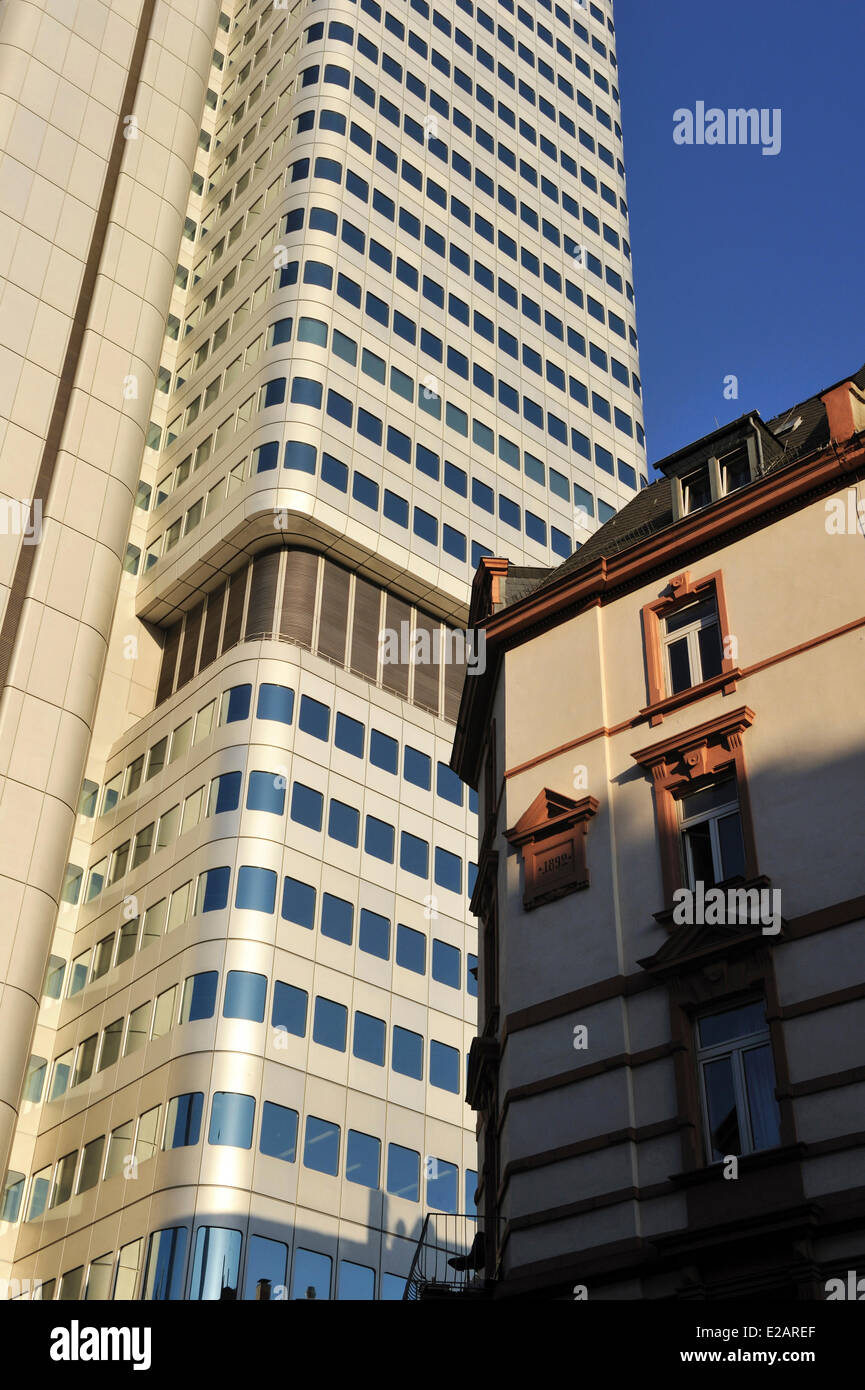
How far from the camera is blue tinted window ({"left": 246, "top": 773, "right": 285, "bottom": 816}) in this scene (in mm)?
54781

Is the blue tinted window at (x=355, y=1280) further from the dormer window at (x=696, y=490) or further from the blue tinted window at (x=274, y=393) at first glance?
the blue tinted window at (x=274, y=393)

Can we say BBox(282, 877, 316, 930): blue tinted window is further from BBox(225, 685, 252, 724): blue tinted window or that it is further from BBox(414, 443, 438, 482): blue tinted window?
BBox(414, 443, 438, 482): blue tinted window

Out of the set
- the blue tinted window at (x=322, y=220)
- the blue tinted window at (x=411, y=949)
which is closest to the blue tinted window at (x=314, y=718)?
the blue tinted window at (x=411, y=949)

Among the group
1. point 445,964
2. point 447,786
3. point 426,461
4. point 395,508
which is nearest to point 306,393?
point 395,508

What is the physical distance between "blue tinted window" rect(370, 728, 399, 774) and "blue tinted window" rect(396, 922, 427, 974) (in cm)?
691

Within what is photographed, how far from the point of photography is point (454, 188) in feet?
264

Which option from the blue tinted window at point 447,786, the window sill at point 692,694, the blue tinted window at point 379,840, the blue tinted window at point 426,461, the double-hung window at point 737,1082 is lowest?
the double-hung window at point 737,1082

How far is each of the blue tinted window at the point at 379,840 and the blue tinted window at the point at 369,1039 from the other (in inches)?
268

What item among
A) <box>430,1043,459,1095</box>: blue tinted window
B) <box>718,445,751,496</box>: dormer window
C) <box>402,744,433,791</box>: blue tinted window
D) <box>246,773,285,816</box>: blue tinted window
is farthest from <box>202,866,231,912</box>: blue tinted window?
<box>718,445,751,496</box>: dormer window

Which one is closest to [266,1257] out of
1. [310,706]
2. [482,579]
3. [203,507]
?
[310,706]

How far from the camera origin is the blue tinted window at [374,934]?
180 feet

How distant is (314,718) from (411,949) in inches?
391

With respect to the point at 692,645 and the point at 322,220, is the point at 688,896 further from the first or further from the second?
the point at 322,220

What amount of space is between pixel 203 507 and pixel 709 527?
46511 millimetres
